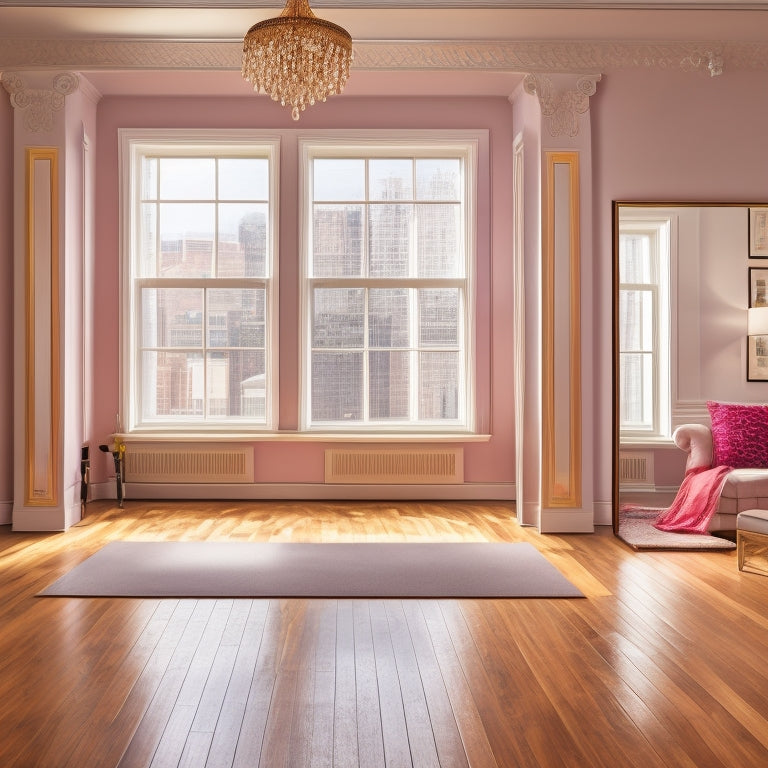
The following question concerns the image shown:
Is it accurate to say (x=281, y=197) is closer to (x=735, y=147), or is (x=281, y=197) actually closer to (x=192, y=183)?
(x=192, y=183)

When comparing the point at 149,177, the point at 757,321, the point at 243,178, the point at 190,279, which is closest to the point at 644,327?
the point at 757,321

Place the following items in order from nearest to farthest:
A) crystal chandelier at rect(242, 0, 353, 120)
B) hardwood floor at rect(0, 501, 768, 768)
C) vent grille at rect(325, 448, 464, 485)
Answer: hardwood floor at rect(0, 501, 768, 768)
crystal chandelier at rect(242, 0, 353, 120)
vent grille at rect(325, 448, 464, 485)

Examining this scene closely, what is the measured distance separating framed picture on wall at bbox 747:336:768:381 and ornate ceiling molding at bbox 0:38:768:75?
1.92 metres

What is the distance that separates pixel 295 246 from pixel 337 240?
1.21 ft

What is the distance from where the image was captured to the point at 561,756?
Result: 215cm

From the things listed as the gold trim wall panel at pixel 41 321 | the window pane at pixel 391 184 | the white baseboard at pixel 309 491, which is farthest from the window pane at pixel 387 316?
the gold trim wall panel at pixel 41 321

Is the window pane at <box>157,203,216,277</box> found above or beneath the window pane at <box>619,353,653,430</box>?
above

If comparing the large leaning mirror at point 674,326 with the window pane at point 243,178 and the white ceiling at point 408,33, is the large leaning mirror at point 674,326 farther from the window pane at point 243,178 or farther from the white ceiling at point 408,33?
the window pane at point 243,178

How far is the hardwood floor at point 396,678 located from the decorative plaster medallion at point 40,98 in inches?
121

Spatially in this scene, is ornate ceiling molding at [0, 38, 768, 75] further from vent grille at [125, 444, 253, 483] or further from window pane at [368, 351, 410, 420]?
vent grille at [125, 444, 253, 483]

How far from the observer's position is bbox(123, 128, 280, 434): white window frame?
6152 mm

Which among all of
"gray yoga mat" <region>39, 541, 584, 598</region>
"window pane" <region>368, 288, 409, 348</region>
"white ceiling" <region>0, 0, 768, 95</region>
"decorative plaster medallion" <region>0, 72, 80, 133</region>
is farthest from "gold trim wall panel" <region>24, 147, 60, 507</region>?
"window pane" <region>368, 288, 409, 348</region>

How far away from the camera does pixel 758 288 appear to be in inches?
197

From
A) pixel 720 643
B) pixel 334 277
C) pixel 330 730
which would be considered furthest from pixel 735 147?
pixel 330 730
